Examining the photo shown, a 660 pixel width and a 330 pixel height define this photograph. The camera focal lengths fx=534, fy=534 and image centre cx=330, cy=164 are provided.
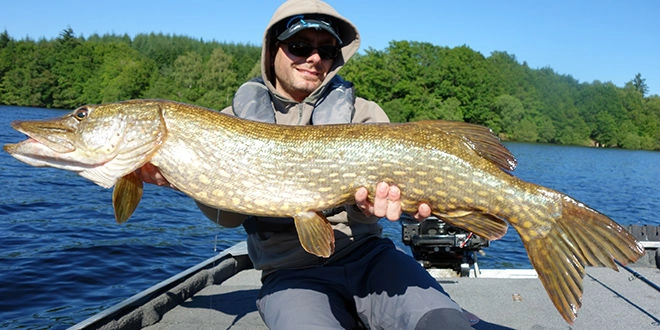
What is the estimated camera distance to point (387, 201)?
267 cm

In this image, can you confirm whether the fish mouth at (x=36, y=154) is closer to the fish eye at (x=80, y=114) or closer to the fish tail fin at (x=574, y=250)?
the fish eye at (x=80, y=114)

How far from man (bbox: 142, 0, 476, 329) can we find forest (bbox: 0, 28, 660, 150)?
47.4 m

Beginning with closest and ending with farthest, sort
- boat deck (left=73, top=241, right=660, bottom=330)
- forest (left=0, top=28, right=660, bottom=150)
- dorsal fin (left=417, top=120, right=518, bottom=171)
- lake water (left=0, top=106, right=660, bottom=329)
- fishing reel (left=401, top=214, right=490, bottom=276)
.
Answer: dorsal fin (left=417, top=120, right=518, bottom=171) → boat deck (left=73, top=241, right=660, bottom=330) → fishing reel (left=401, top=214, right=490, bottom=276) → lake water (left=0, top=106, right=660, bottom=329) → forest (left=0, top=28, right=660, bottom=150)

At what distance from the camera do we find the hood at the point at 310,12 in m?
3.29

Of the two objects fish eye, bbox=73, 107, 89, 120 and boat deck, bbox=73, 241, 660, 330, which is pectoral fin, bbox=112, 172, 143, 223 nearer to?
fish eye, bbox=73, 107, 89, 120

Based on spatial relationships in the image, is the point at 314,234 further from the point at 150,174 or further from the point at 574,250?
the point at 574,250

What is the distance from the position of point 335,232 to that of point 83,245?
6687mm

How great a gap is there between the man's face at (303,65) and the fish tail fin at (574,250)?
1.59 m

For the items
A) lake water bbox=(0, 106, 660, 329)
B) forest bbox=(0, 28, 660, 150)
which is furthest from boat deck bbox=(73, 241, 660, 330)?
forest bbox=(0, 28, 660, 150)

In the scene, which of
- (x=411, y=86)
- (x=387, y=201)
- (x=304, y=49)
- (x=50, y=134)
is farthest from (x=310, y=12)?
(x=411, y=86)

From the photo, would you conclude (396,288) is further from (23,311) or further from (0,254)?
(0,254)

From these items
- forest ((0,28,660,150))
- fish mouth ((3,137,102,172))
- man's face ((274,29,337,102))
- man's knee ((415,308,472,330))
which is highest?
forest ((0,28,660,150))

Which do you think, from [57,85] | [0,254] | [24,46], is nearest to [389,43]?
[57,85]

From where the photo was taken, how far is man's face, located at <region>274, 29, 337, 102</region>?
3.33m
